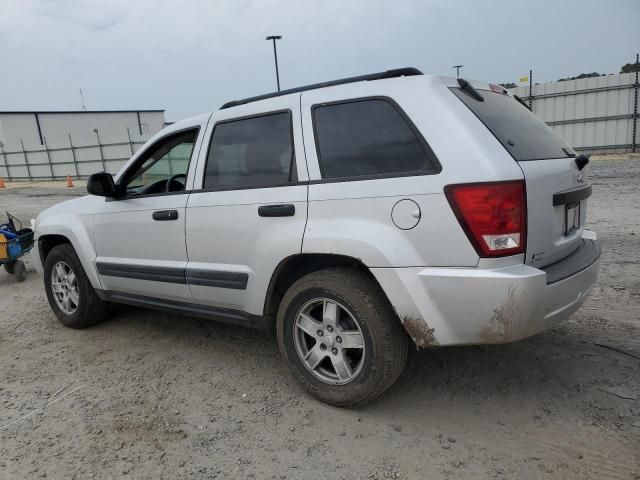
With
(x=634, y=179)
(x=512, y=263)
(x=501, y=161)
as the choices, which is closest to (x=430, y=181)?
(x=501, y=161)

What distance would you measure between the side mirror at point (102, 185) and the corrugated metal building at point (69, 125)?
3825cm

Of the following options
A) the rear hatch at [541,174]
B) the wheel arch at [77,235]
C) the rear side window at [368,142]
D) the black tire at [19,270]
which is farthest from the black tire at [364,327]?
the black tire at [19,270]

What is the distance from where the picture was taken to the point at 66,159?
31.0m

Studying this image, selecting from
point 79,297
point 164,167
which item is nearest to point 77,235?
point 79,297

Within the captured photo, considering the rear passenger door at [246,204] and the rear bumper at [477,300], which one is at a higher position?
the rear passenger door at [246,204]

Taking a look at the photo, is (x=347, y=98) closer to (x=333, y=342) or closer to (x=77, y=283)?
(x=333, y=342)

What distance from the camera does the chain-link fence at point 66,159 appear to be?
1104 inches

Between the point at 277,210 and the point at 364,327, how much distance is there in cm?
88

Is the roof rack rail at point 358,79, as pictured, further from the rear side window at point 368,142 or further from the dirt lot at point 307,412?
the dirt lot at point 307,412

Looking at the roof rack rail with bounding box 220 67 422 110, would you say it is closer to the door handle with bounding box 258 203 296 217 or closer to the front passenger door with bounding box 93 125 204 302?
the front passenger door with bounding box 93 125 204 302

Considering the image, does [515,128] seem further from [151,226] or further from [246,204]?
[151,226]

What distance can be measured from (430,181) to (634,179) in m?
11.4

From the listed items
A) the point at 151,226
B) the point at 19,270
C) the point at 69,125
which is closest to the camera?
the point at 151,226

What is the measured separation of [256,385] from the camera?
335 centimetres
